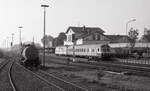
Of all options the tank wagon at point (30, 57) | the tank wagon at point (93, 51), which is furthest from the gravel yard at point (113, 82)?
the tank wagon at point (93, 51)

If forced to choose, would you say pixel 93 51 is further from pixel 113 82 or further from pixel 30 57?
pixel 113 82

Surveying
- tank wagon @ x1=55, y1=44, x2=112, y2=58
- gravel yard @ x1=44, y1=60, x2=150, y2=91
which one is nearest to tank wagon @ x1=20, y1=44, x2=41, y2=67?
gravel yard @ x1=44, y1=60, x2=150, y2=91

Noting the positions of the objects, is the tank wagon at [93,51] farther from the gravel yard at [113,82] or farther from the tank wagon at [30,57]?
the gravel yard at [113,82]

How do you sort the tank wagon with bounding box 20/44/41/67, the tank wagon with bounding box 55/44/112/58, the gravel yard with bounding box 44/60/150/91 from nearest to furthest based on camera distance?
the gravel yard with bounding box 44/60/150/91 < the tank wagon with bounding box 20/44/41/67 < the tank wagon with bounding box 55/44/112/58

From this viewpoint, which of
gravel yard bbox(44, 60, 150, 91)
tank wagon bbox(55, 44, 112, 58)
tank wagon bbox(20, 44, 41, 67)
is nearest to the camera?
gravel yard bbox(44, 60, 150, 91)

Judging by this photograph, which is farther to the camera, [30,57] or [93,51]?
[93,51]

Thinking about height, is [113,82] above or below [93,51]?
below

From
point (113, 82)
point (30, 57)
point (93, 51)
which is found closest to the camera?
point (113, 82)

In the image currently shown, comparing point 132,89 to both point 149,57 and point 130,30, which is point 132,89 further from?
point 130,30

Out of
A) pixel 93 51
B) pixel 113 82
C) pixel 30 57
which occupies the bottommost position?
pixel 113 82

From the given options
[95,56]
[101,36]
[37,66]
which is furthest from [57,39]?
[37,66]

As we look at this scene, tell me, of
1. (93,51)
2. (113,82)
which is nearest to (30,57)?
(113,82)

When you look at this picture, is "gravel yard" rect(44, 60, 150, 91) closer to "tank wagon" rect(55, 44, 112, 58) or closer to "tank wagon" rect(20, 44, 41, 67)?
"tank wagon" rect(20, 44, 41, 67)

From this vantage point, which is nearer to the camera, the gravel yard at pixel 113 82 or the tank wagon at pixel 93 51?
the gravel yard at pixel 113 82
